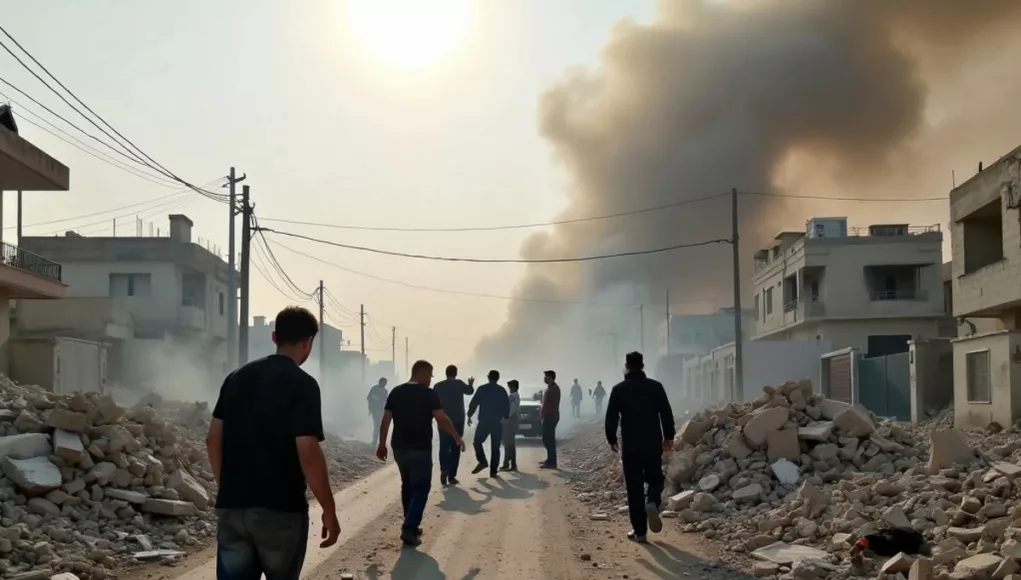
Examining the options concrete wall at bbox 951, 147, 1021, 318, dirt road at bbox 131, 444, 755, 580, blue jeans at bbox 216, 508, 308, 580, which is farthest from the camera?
concrete wall at bbox 951, 147, 1021, 318

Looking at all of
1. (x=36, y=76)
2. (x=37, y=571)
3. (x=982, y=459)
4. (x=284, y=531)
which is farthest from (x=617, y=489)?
(x=36, y=76)

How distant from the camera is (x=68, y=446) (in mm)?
9312

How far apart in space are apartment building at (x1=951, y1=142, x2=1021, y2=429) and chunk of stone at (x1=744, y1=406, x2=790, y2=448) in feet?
24.5

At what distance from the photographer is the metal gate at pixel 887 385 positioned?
22.8 m

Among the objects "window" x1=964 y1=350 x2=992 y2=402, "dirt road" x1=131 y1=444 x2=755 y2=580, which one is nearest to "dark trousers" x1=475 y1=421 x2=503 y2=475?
"dirt road" x1=131 y1=444 x2=755 y2=580

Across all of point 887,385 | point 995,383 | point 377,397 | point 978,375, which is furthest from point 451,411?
point 887,385

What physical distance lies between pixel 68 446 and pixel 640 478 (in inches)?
233

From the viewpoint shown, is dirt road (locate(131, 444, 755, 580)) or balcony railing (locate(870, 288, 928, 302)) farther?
balcony railing (locate(870, 288, 928, 302))

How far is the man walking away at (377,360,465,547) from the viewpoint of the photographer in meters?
8.45

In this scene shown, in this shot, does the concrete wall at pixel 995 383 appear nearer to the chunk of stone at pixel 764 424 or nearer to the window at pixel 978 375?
the window at pixel 978 375

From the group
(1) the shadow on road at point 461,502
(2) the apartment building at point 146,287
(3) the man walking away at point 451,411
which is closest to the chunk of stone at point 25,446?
(1) the shadow on road at point 461,502

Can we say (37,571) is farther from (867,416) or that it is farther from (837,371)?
(837,371)

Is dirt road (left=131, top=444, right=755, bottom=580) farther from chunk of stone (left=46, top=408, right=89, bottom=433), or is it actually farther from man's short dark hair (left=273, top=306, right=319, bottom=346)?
man's short dark hair (left=273, top=306, right=319, bottom=346)

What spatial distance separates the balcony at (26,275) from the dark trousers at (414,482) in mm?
16946
